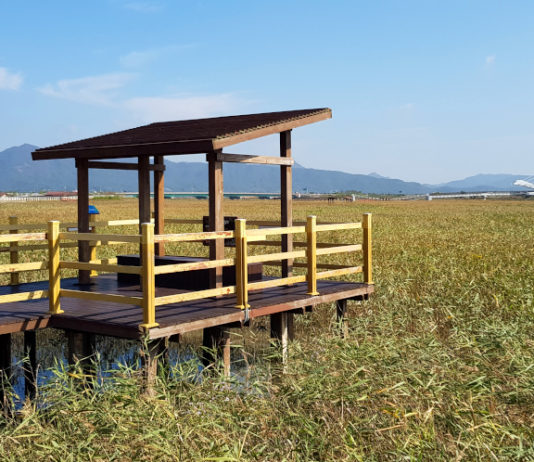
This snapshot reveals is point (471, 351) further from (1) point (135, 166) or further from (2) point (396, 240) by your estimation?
(2) point (396, 240)

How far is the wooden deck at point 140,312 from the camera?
7.82 m

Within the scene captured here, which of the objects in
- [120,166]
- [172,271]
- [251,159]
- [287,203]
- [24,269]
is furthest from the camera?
[120,166]

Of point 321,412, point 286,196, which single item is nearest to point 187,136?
point 286,196

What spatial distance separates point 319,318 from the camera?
1238cm

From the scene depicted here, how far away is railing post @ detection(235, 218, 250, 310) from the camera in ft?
28.2

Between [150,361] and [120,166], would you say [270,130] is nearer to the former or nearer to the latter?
[120,166]

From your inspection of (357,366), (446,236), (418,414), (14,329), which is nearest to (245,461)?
(418,414)

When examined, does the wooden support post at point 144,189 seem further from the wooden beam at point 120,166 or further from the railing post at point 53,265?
the railing post at point 53,265

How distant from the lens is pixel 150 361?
7621 millimetres

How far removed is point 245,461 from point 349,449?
873mm

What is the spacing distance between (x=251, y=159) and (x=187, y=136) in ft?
3.28

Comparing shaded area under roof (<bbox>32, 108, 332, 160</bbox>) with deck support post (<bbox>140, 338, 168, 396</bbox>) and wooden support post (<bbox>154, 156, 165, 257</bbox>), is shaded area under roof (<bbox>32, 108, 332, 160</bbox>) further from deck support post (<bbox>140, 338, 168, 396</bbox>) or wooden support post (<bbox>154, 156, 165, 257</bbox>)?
deck support post (<bbox>140, 338, 168, 396</bbox>)

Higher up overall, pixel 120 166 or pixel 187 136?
pixel 187 136

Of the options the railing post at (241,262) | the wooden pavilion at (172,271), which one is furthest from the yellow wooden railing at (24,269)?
the railing post at (241,262)
